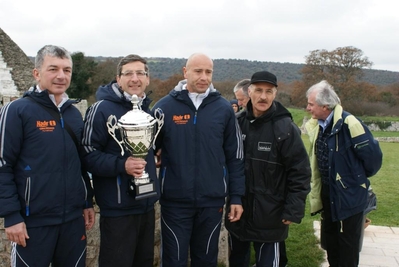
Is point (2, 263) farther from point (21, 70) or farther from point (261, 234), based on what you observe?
point (21, 70)

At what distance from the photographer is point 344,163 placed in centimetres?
367

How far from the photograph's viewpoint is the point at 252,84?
3.31 m

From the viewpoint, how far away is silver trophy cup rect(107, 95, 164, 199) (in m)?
2.74

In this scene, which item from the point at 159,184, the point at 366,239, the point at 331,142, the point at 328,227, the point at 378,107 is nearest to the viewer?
the point at 159,184

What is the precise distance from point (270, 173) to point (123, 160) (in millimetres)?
1260

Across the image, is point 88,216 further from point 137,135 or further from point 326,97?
point 326,97

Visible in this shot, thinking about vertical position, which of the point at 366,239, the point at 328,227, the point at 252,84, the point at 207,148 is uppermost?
the point at 252,84

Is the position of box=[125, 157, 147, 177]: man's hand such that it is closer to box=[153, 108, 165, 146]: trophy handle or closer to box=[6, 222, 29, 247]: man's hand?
box=[153, 108, 165, 146]: trophy handle

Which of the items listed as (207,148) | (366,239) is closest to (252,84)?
(207,148)

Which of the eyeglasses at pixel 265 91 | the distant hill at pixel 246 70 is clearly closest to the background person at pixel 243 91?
the eyeglasses at pixel 265 91

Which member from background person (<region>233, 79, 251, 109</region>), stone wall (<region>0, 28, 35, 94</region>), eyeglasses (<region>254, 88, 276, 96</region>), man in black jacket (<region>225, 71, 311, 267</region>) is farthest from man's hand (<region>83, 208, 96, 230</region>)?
stone wall (<region>0, 28, 35, 94</region>)

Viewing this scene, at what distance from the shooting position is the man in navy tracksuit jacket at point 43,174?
99.4 inches

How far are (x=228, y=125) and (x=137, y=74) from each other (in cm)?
86

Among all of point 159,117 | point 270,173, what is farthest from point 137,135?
point 270,173
